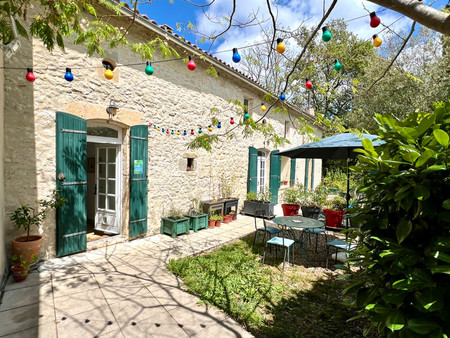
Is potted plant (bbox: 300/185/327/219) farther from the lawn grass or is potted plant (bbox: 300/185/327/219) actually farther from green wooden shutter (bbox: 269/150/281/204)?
the lawn grass

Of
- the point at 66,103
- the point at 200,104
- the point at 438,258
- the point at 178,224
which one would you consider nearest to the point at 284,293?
the point at 438,258

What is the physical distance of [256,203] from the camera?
24.7ft

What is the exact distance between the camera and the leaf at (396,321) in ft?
3.51

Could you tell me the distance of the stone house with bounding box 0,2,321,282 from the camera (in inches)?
135

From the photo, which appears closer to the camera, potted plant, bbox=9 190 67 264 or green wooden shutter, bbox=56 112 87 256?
potted plant, bbox=9 190 67 264

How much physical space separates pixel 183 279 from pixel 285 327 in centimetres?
150

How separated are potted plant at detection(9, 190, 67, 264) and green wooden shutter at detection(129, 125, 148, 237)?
1.29 metres

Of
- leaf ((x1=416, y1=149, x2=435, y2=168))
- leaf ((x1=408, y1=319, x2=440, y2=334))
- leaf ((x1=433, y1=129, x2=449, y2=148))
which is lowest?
leaf ((x1=408, y1=319, x2=440, y2=334))

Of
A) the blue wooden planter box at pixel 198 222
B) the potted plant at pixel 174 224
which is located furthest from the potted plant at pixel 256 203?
the potted plant at pixel 174 224

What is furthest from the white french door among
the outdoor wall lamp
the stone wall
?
the outdoor wall lamp

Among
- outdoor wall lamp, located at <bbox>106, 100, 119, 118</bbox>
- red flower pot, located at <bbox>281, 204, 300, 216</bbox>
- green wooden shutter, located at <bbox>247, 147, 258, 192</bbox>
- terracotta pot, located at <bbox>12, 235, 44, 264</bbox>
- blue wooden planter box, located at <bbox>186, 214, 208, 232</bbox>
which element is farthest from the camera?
green wooden shutter, located at <bbox>247, 147, 258, 192</bbox>

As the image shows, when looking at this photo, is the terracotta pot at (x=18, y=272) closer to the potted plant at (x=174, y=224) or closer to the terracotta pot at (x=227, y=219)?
the potted plant at (x=174, y=224)

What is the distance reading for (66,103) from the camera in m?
3.85

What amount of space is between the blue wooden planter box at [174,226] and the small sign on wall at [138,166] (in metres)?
1.22
